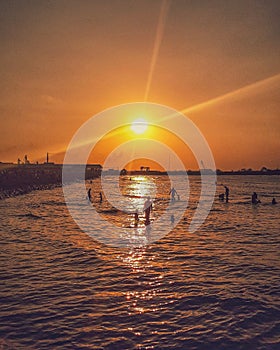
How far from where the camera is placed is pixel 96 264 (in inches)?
687

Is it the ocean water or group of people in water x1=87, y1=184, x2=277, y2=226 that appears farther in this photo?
group of people in water x1=87, y1=184, x2=277, y2=226

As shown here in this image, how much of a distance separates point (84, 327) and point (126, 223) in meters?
24.4

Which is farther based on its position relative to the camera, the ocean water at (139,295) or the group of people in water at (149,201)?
the group of people in water at (149,201)

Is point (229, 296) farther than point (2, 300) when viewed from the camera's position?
Yes

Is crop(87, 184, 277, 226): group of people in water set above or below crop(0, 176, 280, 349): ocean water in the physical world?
above

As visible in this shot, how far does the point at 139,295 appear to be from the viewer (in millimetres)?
12773

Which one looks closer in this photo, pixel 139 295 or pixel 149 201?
pixel 139 295

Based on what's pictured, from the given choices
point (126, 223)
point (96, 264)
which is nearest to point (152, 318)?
point (96, 264)

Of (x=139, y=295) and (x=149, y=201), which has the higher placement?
(x=149, y=201)

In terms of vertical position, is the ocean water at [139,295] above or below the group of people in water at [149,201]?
below

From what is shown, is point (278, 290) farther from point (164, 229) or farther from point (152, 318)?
point (164, 229)

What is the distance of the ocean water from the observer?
9.50 metres

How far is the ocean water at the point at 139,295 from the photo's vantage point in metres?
9.50

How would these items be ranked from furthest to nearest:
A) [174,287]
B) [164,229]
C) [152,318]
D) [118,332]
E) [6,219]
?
[6,219] → [164,229] → [174,287] → [152,318] → [118,332]
